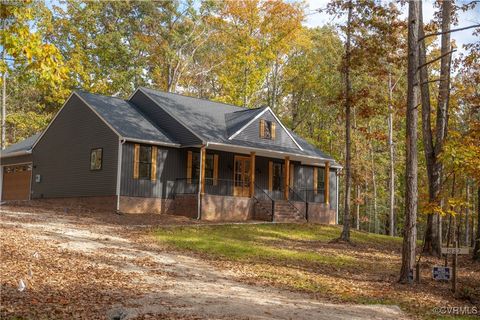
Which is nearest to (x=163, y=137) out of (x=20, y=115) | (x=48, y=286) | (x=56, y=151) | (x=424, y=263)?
(x=56, y=151)

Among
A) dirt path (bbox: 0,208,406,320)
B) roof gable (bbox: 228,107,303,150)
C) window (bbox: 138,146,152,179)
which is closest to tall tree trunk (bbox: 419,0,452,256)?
dirt path (bbox: 0,208,406,320)

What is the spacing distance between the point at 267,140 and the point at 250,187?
2.99m

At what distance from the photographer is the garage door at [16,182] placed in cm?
3080

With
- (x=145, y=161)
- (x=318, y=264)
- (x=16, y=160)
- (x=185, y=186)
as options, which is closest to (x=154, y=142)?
(x=145, y=161)

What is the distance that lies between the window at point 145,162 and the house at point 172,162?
48mm

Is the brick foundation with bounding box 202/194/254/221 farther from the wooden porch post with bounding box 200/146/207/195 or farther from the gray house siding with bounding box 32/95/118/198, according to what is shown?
the gray house siding with bounding box 32/95/118/198

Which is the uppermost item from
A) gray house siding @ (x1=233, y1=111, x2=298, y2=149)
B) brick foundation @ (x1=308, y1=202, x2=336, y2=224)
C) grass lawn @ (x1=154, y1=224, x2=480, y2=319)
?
gray house siding @ (x1=233, y1=111, x2=298, y2=149)

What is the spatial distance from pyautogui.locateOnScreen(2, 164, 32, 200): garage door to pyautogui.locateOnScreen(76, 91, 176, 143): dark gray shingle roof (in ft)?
23.4

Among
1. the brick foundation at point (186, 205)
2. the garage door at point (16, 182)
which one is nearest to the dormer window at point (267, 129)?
the brick foundation at point (186, 205)

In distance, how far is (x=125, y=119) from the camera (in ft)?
85.0

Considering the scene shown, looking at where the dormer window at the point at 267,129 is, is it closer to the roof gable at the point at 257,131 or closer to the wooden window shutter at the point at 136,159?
the roof gable at the point at 257,131

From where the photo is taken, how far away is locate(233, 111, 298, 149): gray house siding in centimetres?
2708

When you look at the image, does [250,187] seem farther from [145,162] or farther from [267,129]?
[145,162]

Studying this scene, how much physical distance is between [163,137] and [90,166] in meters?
3.99
